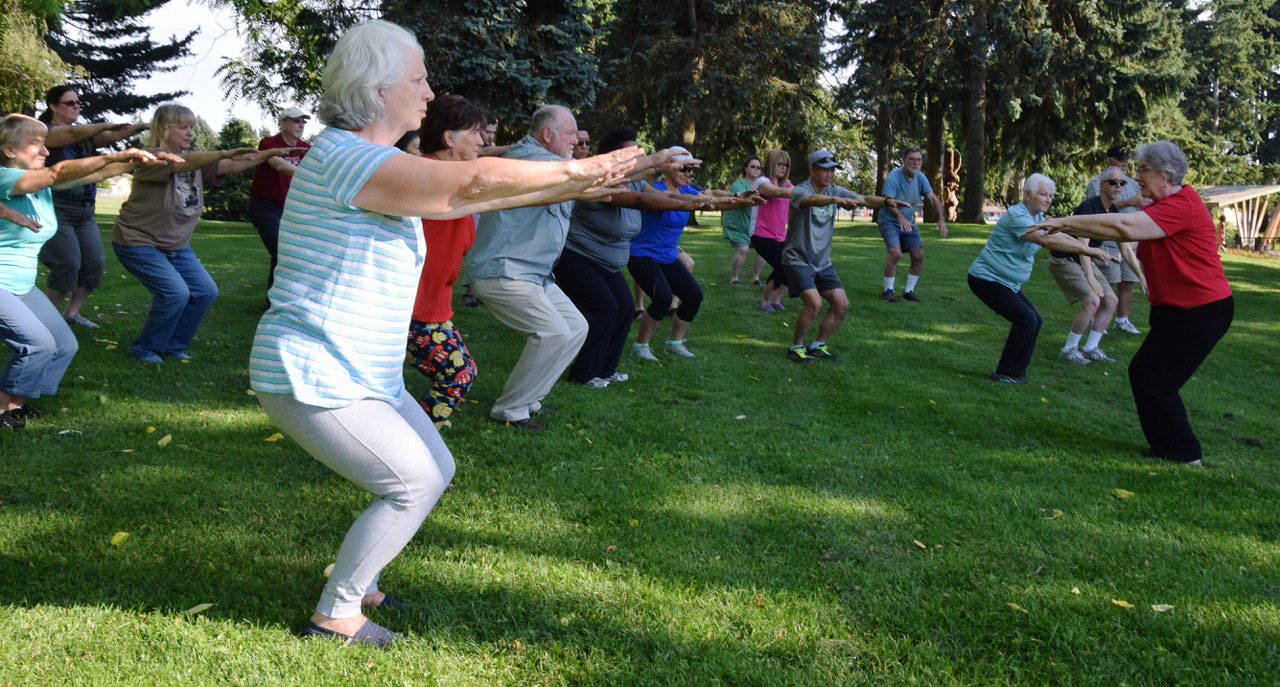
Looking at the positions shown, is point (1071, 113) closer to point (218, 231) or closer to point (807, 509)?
point (218, 231)

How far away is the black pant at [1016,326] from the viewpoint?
8828 mm

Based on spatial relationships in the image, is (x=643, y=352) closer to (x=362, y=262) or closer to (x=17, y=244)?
(x=17, y=244)

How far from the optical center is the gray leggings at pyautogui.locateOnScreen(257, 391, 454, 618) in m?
2.77

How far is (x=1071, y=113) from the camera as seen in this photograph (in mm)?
27875

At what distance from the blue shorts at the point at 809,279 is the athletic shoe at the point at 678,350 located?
3.93 feet

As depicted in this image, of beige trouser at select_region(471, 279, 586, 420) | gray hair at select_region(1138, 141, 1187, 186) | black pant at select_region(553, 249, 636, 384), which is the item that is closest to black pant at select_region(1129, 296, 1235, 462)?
gray hair at select_region(1138, 141, 1187, 186)

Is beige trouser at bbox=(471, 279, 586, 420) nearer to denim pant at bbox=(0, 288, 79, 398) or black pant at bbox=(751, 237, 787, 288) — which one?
denim pant at bbox=(0, 288, 79, 398)

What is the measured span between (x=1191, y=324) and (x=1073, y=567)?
2751 millimetres

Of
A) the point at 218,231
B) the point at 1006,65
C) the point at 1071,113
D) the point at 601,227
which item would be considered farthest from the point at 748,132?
the point at 601,227

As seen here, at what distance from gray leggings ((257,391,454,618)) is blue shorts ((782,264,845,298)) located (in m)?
6.43

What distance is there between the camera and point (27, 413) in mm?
5715

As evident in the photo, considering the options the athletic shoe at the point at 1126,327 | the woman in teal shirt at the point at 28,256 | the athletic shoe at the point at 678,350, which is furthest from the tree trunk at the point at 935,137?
the woman in teal shirt at the point at 28,256

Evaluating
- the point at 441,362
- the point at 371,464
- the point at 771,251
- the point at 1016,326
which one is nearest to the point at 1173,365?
the point at 1016,326

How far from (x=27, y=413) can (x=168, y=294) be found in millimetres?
1974
